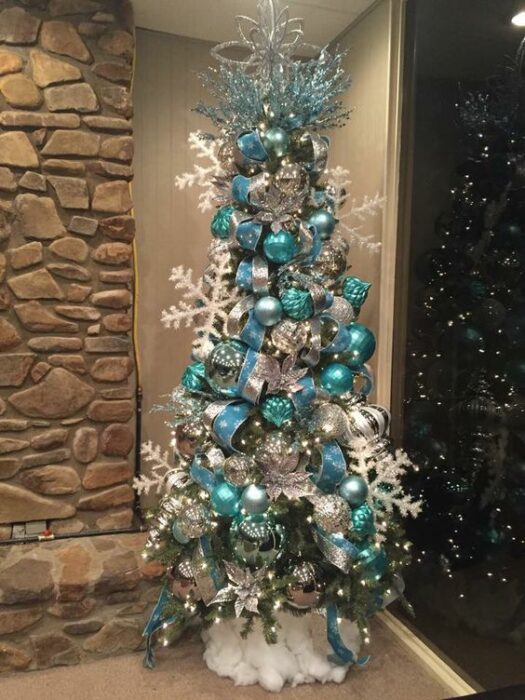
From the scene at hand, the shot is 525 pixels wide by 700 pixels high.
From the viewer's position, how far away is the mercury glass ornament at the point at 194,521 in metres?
1.83

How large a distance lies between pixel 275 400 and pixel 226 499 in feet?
1.05

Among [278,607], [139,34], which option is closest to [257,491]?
[278,607]

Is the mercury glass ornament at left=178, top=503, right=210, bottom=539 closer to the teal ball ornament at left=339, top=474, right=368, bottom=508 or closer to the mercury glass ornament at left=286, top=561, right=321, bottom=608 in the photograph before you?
the mercury glass ornament at left=286, top=561, right=321, bottom=608

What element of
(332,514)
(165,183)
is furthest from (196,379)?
(165,183)

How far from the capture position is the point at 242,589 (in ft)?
5.93

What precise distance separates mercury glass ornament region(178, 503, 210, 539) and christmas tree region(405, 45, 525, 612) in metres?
0.85

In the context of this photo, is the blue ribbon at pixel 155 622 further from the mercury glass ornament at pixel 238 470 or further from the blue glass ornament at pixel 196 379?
the blue glass ornament at pixel 196 379

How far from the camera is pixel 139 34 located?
2.74m

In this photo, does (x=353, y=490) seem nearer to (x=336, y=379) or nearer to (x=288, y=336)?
(x=336, y=379)

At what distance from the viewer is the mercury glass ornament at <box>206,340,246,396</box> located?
1.76 metres

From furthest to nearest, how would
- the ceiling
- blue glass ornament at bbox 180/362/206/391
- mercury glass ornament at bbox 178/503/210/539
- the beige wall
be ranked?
1. the beige wall
2. the ceiling
3. blue glass ornament at bbox 180/362/206/391
4. mercury glass ornament at bbox 178/503/210/539

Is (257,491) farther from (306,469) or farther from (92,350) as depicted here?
(92,350)

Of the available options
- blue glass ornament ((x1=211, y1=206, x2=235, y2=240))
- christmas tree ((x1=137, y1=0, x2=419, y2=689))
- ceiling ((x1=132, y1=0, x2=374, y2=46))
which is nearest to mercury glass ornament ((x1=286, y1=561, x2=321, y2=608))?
christmas tree ((x1=137, y1=0, x2=419, y2=689))

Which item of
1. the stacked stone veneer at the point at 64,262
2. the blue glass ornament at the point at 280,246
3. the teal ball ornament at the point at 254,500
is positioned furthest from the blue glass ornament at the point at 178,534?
the blue glass ornament at the point at 280,246
